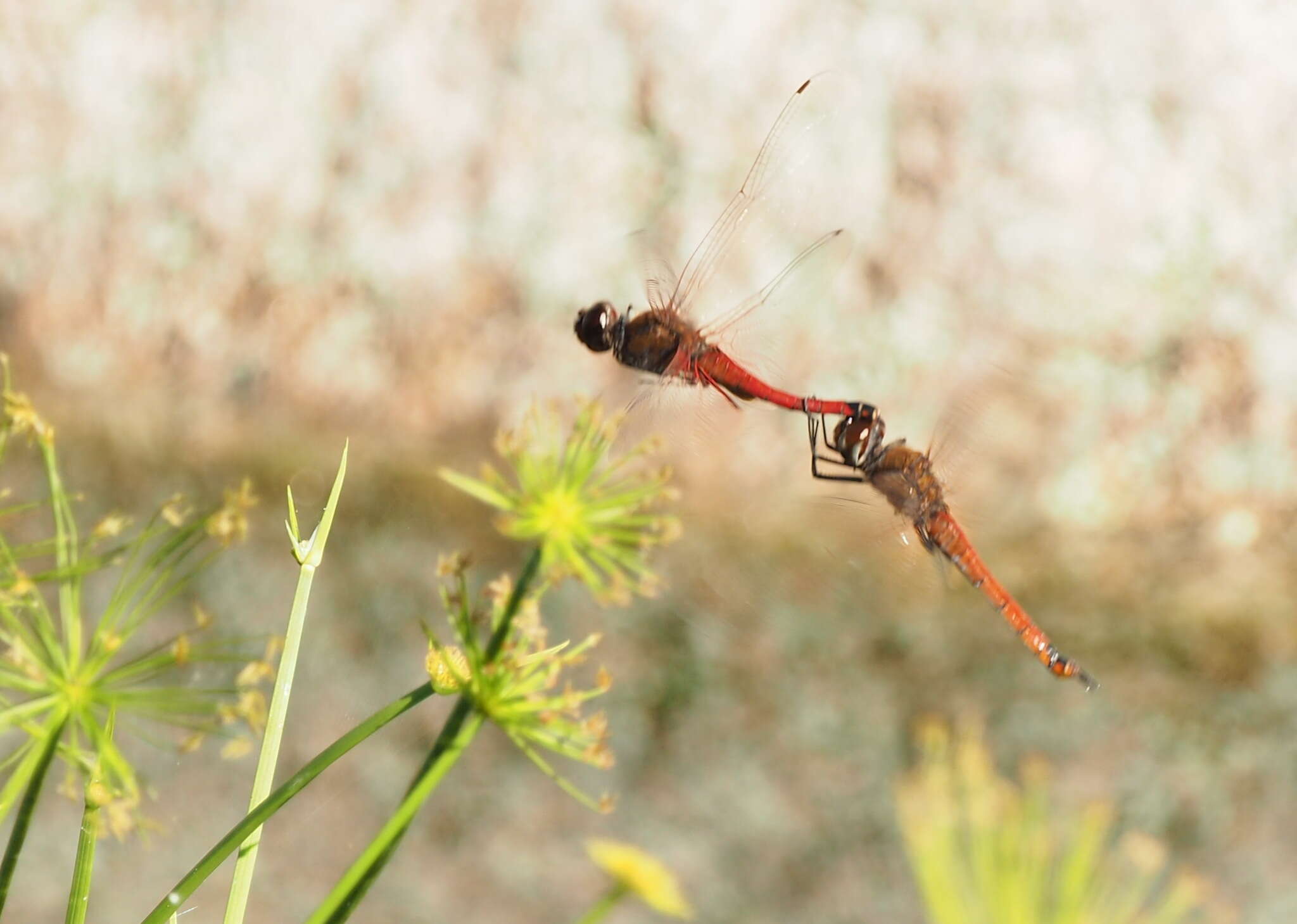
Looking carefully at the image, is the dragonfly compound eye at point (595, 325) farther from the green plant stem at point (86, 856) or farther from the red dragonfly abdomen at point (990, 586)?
the green plant stem at point (86, 856)

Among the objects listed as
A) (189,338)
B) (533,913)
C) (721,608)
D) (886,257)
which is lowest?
(533,913)

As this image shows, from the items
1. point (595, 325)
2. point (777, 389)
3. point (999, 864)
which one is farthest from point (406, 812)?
point (777, 389)

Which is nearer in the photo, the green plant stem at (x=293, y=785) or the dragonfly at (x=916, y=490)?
the green plant stem at (x=293, y=785)

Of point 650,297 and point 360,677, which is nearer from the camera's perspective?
point 650,297

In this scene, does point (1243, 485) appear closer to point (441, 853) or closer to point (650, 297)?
point (650, 297)

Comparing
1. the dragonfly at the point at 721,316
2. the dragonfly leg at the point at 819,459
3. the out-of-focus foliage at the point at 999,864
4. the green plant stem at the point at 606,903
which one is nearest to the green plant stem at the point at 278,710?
the green plant stem at the point at 606,903

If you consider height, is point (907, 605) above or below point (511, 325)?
below

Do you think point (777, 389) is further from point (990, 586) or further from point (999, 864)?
point (999, 864)

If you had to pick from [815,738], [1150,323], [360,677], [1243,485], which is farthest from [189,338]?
[1243,485]
